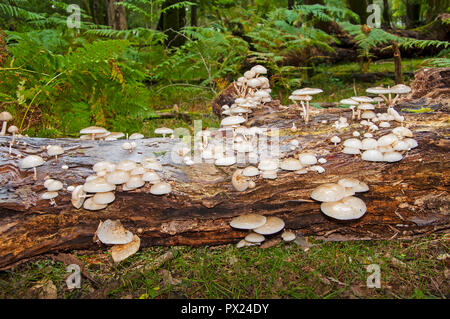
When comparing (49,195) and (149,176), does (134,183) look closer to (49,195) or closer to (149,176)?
(149,176)

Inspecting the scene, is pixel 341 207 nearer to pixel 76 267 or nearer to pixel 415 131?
pixel 415 131

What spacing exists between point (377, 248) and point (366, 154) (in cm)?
107

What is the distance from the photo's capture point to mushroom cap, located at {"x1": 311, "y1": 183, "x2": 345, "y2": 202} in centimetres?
273

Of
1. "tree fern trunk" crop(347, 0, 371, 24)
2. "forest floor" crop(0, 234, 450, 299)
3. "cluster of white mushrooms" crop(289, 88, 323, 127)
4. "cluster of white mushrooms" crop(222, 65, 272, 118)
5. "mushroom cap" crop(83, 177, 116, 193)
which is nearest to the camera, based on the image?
"forest floor" crop(0, 234, 450, 299)

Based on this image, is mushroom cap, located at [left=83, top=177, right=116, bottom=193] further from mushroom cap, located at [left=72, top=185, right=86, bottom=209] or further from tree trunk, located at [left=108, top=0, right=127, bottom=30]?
tree trunk, located at [left=108, top=0, right=127, bottom=30]

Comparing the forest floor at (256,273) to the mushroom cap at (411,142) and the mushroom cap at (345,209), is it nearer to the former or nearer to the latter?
the mushroom cap at (345,209)

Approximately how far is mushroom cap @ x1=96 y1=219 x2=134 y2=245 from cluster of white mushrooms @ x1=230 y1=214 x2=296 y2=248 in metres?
1.13

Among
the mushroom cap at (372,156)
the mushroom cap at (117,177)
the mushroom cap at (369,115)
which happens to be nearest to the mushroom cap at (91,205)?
the mushroom cap at (117,177)

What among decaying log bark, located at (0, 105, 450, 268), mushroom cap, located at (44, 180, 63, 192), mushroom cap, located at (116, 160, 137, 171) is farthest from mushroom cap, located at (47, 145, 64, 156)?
mushroom cap, located at (116, 160, 137, 171)

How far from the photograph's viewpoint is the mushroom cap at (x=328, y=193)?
A: 2.73 m

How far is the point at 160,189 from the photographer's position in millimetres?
2873

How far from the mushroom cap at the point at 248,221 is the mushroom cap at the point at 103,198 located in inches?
50.5
